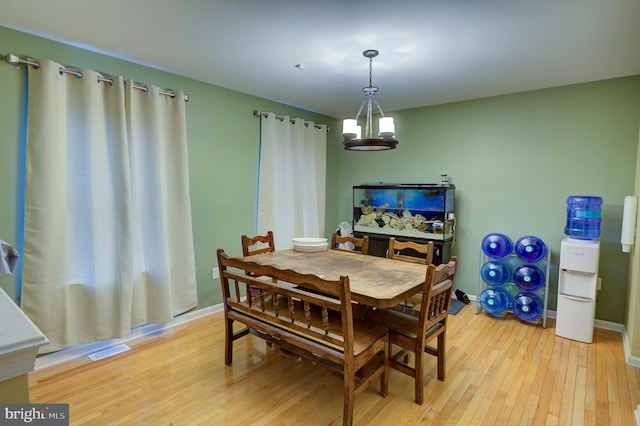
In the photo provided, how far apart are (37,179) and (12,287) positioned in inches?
29.8

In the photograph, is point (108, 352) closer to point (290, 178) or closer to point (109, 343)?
point (109, 343)

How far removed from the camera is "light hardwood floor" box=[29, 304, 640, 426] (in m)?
1.94

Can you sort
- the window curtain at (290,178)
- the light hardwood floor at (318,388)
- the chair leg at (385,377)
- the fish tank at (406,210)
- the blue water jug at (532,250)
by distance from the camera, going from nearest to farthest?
1. the light hardwood floor at (318,388)
2. the chair leg at (385,377)
3. the blue water jug at (532,250)
4. the fish tank at (406,210)
5. the window curtain at (290,178)

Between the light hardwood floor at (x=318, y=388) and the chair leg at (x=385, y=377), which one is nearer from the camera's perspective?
the light hardwood floor at (x=318, y=388)

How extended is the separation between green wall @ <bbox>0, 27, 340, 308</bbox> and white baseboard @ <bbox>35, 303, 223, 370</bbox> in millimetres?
125

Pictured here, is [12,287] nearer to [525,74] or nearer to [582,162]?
[525,74]

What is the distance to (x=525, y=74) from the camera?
2.93m

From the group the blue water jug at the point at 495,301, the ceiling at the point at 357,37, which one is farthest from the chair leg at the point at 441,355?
the ceiling at the point at 357,37

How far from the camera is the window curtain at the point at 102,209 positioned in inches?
90.9

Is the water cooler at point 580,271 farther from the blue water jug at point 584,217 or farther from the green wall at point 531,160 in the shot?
the green wall at point 531,160

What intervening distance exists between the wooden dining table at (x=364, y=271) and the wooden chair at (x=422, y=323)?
116 mm

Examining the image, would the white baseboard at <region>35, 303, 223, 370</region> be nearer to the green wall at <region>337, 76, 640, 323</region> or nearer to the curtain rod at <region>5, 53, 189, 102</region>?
the curtain rod at <region>5, 53, 189, 102</region>

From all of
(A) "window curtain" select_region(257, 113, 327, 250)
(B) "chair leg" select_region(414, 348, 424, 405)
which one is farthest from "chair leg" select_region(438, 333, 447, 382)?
(A) "window curtain" select_region(257, 113, 327, 250)

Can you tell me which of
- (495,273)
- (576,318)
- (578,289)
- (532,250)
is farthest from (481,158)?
(576,318)
